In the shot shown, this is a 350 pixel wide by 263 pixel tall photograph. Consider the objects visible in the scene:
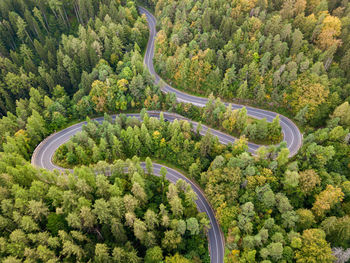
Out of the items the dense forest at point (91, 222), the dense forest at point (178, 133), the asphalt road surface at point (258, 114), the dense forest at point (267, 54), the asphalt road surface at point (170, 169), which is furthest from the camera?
the dense forest at point (267, 54)

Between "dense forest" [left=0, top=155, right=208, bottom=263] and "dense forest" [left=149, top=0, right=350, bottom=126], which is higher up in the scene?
"dense forest" [left=149, top=0, right=350, bottom=126]

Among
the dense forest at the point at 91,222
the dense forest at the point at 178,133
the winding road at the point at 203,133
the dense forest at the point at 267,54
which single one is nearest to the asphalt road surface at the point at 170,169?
the winding road at the point at 203,133

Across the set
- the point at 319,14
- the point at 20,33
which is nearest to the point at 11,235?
the point at 20,33

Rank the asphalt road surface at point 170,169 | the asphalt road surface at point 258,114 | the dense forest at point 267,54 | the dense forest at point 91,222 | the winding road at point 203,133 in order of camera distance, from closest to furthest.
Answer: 1. the dense forest at point 91,222
2. the asphalt road surface at point 170,169
3. the winding road at point 203,133
4. the asphalt road surface at point 258,114
5. the dense forest at point 267,54

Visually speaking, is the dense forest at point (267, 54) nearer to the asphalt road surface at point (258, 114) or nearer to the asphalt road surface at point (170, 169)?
the asphalt road surface at point (258, 114)

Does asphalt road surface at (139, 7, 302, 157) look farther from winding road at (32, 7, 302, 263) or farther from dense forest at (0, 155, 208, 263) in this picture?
dense forest at (0, 155, 208, 263)

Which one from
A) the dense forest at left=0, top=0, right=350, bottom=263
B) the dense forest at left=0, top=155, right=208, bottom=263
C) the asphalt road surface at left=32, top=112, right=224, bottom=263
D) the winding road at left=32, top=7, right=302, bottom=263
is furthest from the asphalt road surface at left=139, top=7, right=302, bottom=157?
the dense forest at left=0, top=155, right=208, bottom=263

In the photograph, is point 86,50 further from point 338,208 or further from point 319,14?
point 338,208

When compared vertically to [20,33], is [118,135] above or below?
below
